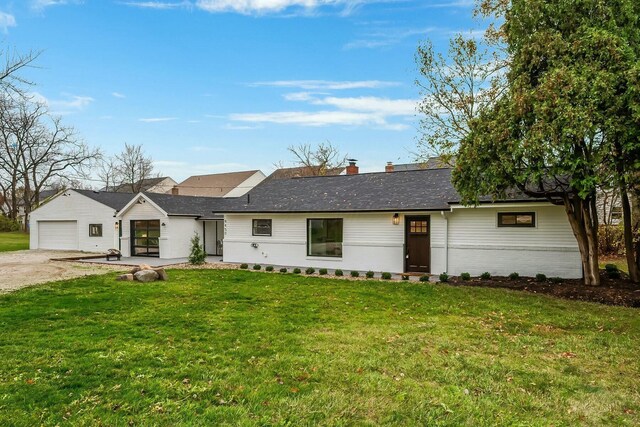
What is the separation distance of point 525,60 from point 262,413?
33.8 ft

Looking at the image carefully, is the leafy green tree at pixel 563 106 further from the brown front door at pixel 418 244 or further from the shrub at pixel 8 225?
the shrub at pixel 8 225

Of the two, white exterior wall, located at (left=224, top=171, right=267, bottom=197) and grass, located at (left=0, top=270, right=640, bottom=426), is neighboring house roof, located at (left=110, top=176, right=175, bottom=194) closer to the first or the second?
white exterior wall, located at (left=224, top=171, right=267, bottom=197)

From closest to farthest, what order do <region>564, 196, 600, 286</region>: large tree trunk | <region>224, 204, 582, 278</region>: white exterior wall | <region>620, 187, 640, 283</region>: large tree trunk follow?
1. <region>564, 196, 600, 286</region>: large tree trunk
2. <region>620, 187, 640, 283</region>: large tree trunk
3. <region>224, 204, 582, 278</region>: white exterior wall

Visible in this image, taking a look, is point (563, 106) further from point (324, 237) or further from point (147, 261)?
point (147, 261)

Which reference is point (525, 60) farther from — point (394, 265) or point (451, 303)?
point (394, 265)

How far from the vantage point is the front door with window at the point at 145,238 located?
20.7 m

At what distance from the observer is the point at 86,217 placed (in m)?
23.8

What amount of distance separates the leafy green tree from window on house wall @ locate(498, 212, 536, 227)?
6.41 ft

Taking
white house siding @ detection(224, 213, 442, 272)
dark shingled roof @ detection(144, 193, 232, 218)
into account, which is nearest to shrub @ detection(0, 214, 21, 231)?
dark shingled roof @ detection(144, 193, 232, 218)

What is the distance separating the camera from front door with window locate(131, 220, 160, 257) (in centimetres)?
2072

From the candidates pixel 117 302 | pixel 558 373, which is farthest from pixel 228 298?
pixel 558 373

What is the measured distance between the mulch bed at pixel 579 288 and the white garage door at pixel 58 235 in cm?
2252

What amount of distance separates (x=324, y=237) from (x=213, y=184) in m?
31.6

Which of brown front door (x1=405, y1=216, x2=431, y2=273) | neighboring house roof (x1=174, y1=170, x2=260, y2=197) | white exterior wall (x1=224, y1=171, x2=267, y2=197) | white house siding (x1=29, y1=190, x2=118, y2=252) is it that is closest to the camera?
brown front door (x1=405, y1=216, x2=431, y2=273)
